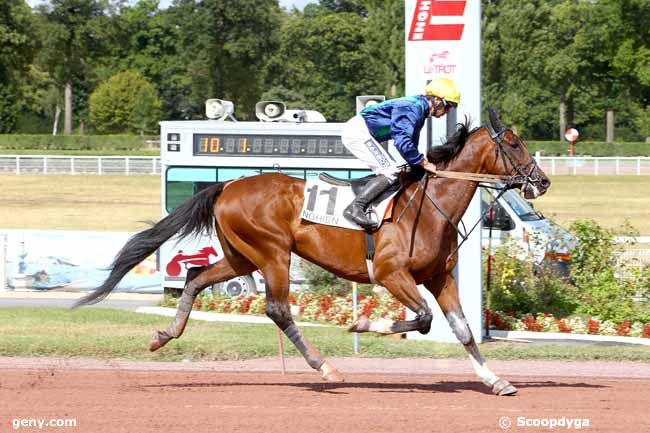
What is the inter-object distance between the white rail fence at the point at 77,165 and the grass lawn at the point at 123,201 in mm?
544

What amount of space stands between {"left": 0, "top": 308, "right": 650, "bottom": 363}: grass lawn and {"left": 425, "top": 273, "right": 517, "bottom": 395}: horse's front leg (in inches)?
91.7

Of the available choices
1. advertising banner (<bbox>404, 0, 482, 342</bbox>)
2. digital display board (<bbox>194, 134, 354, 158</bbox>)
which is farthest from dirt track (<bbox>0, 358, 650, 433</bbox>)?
digital display board (<bbox>194, 134, 354, 158</bbox>)

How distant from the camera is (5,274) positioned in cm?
1819

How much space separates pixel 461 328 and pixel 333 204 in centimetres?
140

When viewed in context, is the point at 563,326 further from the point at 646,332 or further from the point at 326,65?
the point at 326,65

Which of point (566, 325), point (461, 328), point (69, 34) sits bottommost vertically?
point (566, 325)

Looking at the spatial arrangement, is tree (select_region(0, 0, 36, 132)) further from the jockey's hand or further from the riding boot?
the jockey's hand

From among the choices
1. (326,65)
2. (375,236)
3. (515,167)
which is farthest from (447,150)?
(326,65)

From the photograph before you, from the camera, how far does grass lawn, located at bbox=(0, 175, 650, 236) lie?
32.4 meters

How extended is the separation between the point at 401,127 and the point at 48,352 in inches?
180

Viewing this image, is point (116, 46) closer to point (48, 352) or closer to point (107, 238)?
point (107, 238)

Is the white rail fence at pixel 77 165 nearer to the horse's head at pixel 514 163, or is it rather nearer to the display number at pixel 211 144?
the display number at pixel 211 144

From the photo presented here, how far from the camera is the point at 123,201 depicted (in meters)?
37.7

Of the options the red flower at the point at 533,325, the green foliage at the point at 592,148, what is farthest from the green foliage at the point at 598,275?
the green foliage at the point at 592,148
